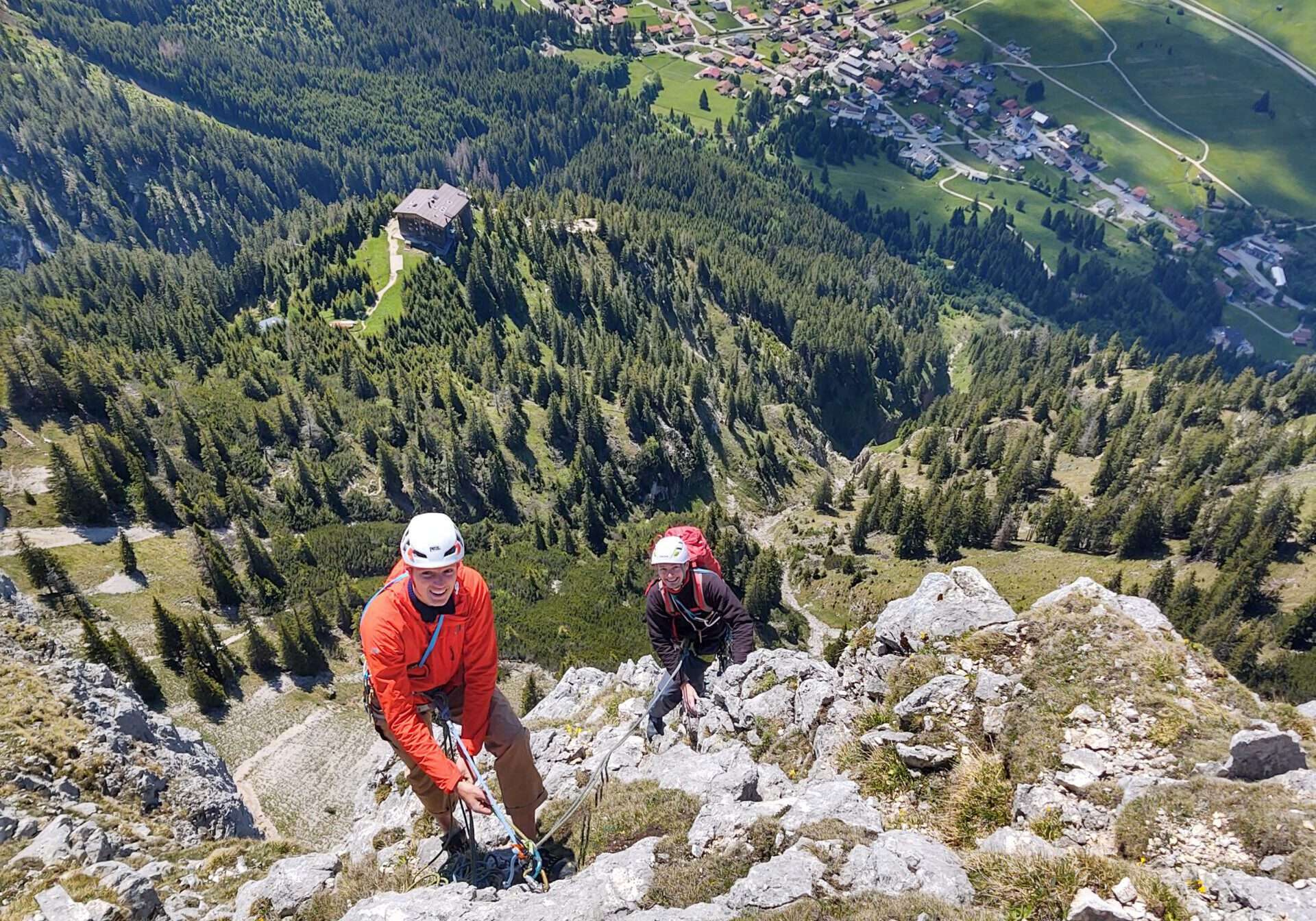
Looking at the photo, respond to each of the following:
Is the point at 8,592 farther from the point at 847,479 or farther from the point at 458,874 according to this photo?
the point at 847,479

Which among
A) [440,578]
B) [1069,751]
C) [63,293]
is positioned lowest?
[63,293]

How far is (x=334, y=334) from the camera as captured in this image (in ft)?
388

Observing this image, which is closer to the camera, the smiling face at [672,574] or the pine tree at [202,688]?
the smiling face at [672,574]

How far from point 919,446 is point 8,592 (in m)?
142

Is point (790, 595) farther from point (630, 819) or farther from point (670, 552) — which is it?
point (670, 552)

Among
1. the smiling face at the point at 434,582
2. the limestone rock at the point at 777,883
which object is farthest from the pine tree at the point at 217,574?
the limestone rock at the point at 777,883

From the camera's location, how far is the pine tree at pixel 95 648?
145 ft

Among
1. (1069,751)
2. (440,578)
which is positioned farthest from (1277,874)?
(440,578)

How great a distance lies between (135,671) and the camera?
46188 millimetres

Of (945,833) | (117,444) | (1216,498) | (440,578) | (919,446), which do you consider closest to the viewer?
(440,578)

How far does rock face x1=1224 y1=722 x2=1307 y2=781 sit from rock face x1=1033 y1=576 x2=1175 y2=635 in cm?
422

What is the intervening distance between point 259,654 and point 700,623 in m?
55.4

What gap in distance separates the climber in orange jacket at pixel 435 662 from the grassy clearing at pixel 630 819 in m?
1.20

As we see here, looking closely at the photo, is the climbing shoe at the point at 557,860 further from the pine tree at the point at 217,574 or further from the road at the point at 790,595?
the pine tree at the point at 217,574
